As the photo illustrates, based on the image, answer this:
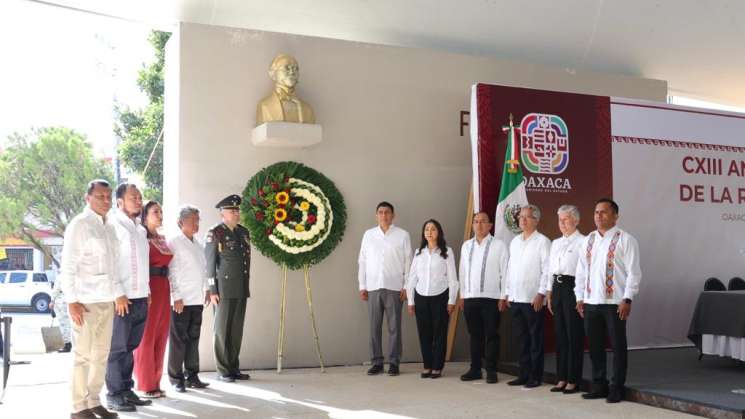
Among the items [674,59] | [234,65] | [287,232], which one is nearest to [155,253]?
[287,232]

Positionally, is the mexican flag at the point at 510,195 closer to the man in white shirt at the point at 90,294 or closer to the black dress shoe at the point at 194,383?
the black dress shoe at the point at 194,383

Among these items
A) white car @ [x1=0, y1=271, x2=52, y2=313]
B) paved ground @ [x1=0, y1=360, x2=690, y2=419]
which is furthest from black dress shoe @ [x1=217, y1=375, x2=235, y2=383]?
white car @ [x1=0, y1=271, x2=52, y2=313]

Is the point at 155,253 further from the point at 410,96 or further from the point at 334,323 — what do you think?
the point at 410,96

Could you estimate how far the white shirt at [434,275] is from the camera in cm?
627

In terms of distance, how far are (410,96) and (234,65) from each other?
5.85ft

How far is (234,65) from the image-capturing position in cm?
675

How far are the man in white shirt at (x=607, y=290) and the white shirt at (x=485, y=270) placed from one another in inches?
34.9

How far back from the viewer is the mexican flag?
6.75 metres

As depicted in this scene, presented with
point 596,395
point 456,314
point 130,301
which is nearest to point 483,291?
point 456,314

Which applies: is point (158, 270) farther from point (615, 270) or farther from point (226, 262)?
point (615, 270)

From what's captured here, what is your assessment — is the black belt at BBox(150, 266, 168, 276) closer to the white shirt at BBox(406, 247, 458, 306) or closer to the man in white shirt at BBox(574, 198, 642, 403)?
the white shirt at BBox(406, 247, 458, 306)

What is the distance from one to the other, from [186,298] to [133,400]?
33.6 inches

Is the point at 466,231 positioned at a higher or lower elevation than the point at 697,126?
lower

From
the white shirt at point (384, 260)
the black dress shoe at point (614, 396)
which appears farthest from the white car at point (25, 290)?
the black dress shoe at point (614, 396)
